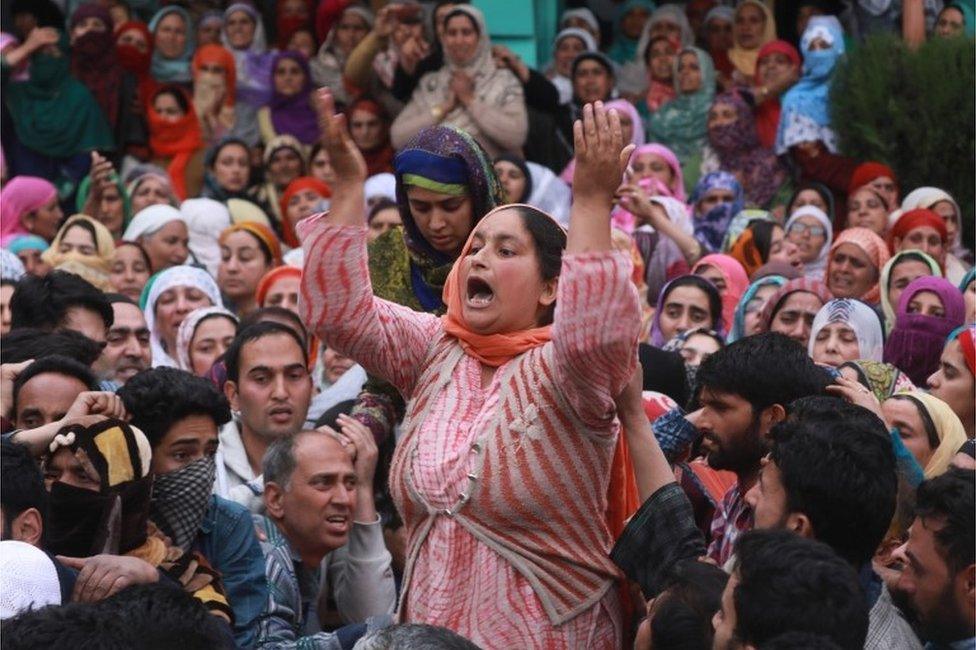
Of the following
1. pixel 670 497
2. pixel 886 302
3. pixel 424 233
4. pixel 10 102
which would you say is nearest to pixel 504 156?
pixel 886 302

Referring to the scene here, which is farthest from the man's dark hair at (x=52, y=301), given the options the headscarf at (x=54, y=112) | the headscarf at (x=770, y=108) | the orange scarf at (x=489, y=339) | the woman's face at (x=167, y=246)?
the headscarf at (x=770, y=108)

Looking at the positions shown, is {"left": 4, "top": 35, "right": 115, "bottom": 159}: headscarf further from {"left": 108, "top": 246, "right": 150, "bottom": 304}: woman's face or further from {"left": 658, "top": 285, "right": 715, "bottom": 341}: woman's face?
{"left": 658, "top": 285, "right": 715, "bottom": 341}: woman's face

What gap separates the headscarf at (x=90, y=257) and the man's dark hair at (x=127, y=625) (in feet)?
17.2

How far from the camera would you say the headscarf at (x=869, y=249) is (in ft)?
27.5

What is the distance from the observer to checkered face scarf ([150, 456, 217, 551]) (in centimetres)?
491

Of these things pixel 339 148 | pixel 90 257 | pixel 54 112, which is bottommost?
pixel 90 257

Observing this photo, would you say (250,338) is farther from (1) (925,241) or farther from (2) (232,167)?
(2) (232,167)

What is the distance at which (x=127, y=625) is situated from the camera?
10.7 feet

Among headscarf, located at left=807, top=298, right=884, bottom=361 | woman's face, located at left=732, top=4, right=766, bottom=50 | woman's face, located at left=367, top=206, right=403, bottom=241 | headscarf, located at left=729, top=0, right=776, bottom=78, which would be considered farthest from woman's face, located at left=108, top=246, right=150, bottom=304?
woman's face, located at left=732, top=4, right=766, bottom=50

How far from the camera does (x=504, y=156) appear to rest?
32.0 ft

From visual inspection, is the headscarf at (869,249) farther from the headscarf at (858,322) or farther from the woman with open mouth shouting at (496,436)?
the woman with open mouth shouting at (496,436)

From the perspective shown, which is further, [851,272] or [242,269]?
[242,269]

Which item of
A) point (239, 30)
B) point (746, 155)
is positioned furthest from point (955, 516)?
point (239, 30)

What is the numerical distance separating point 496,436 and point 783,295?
363 cm
